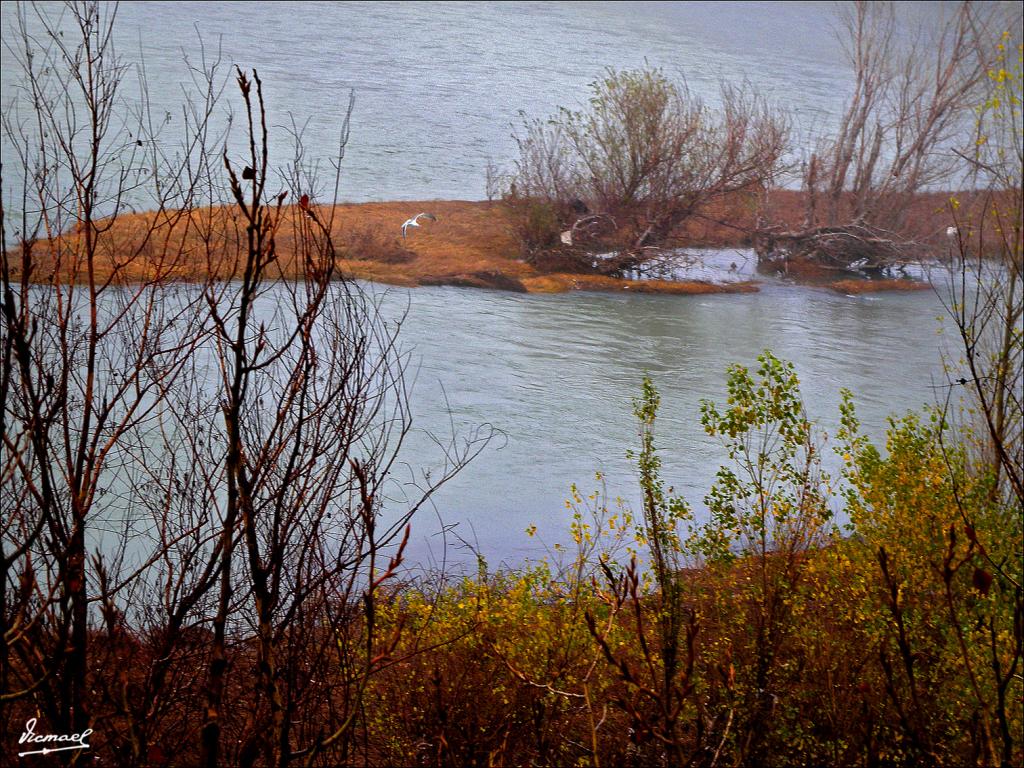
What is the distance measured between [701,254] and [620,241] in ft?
1.46

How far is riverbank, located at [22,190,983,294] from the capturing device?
4531mm

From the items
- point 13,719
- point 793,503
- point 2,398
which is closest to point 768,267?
point 793,503

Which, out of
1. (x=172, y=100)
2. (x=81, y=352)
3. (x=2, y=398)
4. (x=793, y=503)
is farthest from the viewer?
(x=172, y=100)

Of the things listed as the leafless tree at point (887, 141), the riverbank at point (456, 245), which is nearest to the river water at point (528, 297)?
the riverbank at point (456, 245)

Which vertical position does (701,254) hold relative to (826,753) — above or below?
above

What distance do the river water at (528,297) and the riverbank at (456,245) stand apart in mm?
75

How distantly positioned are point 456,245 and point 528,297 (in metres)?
0.43

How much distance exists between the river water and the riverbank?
0.25 ft

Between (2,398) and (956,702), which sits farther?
(956,702)

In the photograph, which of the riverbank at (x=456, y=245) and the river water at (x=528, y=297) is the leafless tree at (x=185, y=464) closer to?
the riverbank at (x=456, y=245)

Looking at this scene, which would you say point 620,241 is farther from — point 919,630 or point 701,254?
point 919,630

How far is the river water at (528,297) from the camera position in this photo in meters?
4.46

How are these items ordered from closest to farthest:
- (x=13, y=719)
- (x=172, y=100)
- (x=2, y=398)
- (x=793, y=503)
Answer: (x=2, y=398) → (x=13, y=719) → (x=793, y=503) → (x=172, y=100)

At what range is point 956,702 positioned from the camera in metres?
3.13
